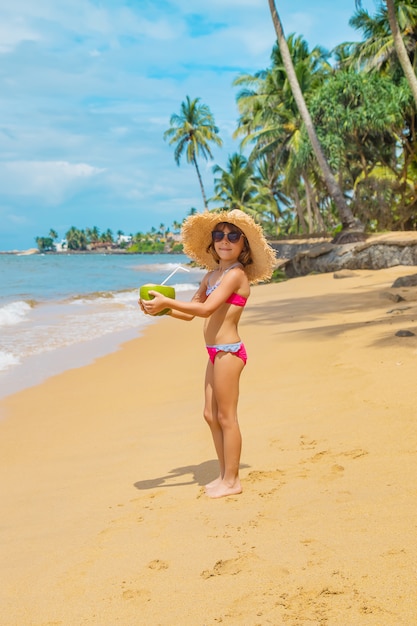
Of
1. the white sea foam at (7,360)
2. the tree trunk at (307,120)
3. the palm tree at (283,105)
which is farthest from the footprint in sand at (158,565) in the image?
the palm tree at (283,105)

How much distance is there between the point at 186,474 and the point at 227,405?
724 mm

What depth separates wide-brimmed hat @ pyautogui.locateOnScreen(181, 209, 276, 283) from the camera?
12.1 ft

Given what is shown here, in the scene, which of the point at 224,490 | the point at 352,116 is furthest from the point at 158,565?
the point at 352,116

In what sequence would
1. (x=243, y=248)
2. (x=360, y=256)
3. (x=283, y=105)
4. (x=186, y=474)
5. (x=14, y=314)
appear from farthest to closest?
1. (x=283, y=105)
2. (x=360, y=256)
3. (x=14, y=314)
4. (x=186, y=474)
5. (x=243, y=248)

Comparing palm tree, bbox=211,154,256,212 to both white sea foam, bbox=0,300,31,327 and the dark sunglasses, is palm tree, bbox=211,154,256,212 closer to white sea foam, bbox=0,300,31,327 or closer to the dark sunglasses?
white sea foam, bbox=0,300,31,327

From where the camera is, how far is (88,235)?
190 m

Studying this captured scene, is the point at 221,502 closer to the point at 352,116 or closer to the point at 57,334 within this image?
the point at 57,334

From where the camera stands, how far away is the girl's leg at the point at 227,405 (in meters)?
3.59

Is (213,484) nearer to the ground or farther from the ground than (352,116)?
nearer to the ground

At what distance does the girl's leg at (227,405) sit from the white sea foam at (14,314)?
1200cm

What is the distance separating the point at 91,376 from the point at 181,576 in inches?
228

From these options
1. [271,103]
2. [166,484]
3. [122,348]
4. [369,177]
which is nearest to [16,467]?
[166,484]

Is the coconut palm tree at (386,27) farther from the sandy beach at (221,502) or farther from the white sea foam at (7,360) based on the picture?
the sandy beach at (221,502)

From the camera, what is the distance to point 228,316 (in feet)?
12.0
